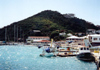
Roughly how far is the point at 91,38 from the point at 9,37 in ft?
377

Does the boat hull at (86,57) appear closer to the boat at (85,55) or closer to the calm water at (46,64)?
the boat at (85,55)

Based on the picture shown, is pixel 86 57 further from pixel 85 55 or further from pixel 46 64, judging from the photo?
pixel 46 64

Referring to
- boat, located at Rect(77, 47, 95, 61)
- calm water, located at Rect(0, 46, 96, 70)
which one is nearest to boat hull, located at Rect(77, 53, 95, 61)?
boat, located at Rect(77, 47, 95, 61)

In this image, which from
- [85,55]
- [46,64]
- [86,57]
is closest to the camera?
[46,64]

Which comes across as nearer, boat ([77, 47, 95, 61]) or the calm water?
the calm water

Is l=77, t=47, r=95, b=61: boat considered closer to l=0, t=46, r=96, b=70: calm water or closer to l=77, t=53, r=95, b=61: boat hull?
l=77, t=53, r=95, b=61: boat hull

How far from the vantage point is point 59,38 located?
492 ft

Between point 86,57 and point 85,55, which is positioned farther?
point 85,55

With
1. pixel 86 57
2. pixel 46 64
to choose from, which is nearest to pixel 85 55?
pixel 86 57

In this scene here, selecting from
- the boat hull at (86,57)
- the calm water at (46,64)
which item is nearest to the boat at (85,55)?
the boat hull at (86,57)

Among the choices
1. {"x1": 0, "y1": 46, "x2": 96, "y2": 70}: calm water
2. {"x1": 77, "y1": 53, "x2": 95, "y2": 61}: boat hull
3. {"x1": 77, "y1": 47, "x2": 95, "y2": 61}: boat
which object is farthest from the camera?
{"x1": 77, "y1": 47, "x2": 95, "y2": 61}: boat

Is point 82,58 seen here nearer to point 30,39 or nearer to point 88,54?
point 88,54

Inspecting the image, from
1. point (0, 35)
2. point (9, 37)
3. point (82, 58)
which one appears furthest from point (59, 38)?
point (82, 58)

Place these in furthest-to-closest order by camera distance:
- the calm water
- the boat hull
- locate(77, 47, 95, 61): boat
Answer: locate(77, 47, 95, 61): boat, the boat hull, the calm water
